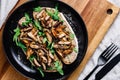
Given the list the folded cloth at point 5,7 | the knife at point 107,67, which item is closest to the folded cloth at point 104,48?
the knife at point 107,67

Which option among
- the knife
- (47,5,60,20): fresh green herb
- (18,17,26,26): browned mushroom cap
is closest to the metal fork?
the knife

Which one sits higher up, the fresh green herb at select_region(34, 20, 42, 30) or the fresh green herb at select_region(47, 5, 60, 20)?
the fresh green herb at select_region(47, 5, 60, 20)

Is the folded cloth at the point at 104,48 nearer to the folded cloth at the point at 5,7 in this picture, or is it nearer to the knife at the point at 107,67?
the knife at the point at 107,67

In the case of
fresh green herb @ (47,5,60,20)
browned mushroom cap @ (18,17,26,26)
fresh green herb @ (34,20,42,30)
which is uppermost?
fresh green herb @ (47,5,60,20)

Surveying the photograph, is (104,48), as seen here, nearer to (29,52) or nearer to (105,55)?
(105,55)

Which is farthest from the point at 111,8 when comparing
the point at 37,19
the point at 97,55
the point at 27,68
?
the point at 27,68

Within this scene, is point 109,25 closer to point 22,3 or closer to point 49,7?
point 49,7

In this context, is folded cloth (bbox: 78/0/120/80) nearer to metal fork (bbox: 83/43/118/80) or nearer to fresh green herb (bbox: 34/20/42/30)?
metal fork (bbox: 83/43/118/80)
